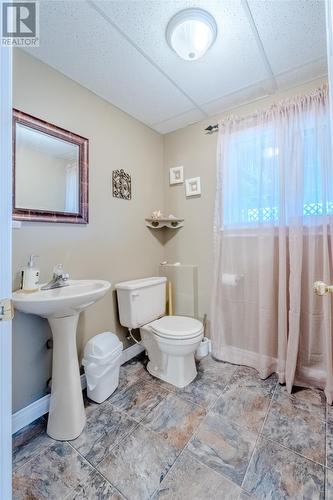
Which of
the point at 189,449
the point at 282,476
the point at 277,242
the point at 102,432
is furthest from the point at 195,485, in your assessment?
the point at 277,242

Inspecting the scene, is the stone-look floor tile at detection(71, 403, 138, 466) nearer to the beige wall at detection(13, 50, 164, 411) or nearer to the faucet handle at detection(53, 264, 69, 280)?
the beige wall at detection(13, 50, 164, 411)

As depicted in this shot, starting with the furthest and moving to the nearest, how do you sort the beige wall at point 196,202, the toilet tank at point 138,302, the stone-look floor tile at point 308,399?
1. the beige wall at point 196,202
2. the toilet tank at point 138,302
3. the stone-look floor tile at point 308,399

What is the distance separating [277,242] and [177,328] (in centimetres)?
104

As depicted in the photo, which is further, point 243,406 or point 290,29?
point 243,406

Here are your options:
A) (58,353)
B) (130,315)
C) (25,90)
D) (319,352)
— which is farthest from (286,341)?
(25,90)

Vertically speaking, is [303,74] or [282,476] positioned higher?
[303,74]

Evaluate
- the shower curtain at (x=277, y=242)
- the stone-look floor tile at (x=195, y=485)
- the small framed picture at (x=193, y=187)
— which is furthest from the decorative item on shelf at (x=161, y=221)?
the stone-look floor tile at (x=195, y=485)

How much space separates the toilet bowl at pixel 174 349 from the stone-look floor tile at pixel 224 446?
1.26ft

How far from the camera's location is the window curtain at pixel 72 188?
1.61 metres

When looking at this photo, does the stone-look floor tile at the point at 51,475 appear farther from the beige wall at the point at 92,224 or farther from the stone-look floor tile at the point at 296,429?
the stone-look floor tile at the point at 296,429

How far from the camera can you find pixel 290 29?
1291 millimetres

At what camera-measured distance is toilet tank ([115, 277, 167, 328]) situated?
1.85 metres

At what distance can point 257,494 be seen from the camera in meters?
0.97

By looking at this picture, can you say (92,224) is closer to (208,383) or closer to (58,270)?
(58,270)
